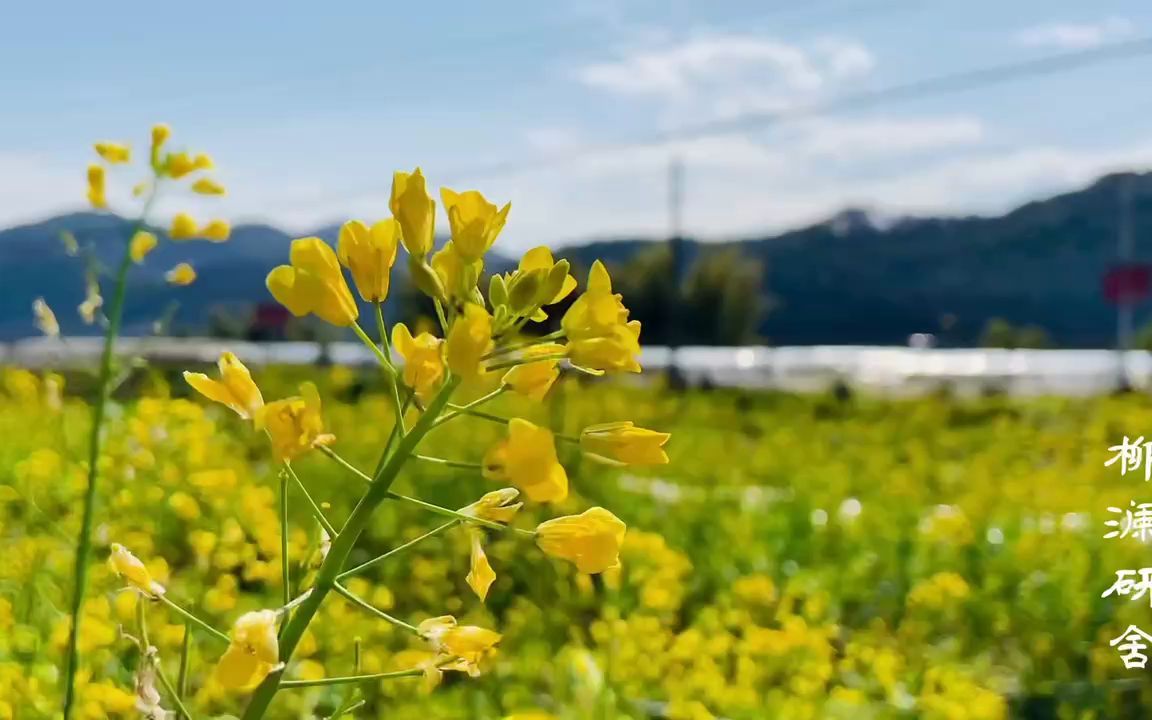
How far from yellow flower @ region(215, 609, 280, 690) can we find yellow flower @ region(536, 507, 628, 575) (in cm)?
19

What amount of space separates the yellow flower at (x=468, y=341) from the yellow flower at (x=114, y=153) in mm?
1061

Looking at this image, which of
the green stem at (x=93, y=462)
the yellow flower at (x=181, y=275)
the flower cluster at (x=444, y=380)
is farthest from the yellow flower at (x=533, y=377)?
the yellow flower at (x=181, y=275)

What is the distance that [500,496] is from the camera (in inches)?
31.0

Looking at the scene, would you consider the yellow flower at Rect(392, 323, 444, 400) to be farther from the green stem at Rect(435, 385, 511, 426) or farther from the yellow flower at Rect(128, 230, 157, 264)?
the yellow flower at Rect(128, 230, 157, 264)

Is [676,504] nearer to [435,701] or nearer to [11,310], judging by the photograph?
[435,701]

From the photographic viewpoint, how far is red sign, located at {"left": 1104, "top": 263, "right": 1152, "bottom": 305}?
1834 cm

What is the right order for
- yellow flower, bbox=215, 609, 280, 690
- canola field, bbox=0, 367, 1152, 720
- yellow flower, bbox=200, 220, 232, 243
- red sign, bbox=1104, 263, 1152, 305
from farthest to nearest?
red sign, bbox=1104, 263, 1152, 305 → canola field, bbox=0, 367, 1152, 720 → yellow flower, bbox=200, 220, 232, 243 → yellow flower, bbox=215, 609, 280, 690

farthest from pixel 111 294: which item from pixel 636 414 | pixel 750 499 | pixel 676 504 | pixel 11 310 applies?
pixel 11 310

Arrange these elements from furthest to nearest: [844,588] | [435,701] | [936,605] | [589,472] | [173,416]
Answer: [589,472], [173,416], [844,588], [936,605], [435,701]

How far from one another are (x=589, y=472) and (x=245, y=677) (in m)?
3.38

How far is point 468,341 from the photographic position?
0.69 meters

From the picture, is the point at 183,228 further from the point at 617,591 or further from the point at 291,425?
the point at 617,591

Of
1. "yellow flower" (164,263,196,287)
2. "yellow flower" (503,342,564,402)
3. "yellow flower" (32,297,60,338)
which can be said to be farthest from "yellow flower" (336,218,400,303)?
"yellow flower" (32,297,60,338)

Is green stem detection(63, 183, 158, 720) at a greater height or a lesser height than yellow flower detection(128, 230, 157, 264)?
A: lesser
